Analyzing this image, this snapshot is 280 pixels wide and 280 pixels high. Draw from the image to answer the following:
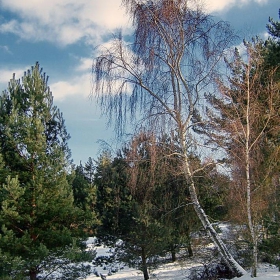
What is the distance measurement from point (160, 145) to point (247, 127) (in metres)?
2.13

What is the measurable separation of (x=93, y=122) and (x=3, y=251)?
3.59 metres

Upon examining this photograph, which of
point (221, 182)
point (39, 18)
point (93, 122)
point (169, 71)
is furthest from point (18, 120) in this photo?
point (221, 182)

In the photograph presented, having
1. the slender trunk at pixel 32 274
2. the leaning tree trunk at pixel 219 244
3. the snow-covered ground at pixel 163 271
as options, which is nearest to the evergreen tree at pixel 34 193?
the slender trunk at pixel 32 274

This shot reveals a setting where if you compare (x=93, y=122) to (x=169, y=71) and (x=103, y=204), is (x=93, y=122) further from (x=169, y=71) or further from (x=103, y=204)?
(x=103, y=204)

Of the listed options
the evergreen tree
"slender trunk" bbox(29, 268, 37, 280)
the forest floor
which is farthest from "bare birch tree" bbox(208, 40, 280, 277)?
"slender trunk" bbox(29, 268, 37, 280)

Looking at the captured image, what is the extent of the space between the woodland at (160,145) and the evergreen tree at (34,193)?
0.03 metres

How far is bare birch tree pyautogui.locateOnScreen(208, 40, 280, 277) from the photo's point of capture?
754cm

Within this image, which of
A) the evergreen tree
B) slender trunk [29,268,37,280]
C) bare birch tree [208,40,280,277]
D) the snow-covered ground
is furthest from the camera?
the snow-covered ground

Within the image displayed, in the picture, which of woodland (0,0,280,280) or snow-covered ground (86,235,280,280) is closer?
woodland (0,0,280,280)

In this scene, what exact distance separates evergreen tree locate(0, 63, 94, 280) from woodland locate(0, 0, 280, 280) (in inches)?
1.1

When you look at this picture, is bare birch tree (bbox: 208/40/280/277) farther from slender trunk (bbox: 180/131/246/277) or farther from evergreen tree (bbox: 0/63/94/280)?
evergreen tree (bbox: 0/63/94/280)

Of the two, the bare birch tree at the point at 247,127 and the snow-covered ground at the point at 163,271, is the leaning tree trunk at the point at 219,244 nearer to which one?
the bare birch tree at the point at 247,127

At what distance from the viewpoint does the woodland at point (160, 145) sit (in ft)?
23.3

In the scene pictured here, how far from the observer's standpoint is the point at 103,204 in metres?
10.6
